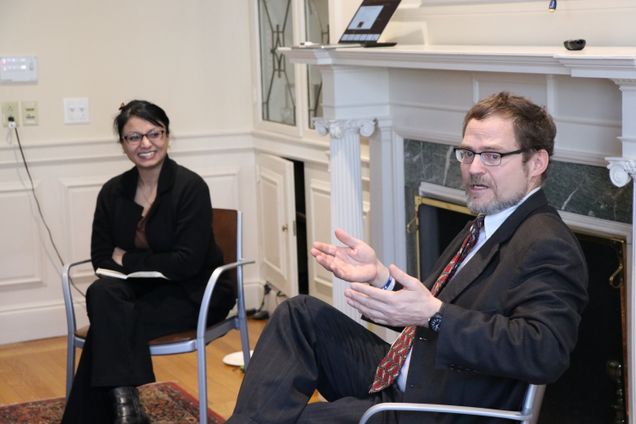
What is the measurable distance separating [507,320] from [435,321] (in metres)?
0.15

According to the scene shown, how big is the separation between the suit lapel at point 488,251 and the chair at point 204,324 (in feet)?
4.11

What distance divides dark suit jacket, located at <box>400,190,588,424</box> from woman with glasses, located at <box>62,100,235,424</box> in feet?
4.55

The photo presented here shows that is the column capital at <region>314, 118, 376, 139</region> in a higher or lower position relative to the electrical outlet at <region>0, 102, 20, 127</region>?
lower

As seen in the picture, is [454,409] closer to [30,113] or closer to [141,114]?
[141,114]

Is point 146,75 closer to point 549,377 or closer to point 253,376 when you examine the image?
point 253,376

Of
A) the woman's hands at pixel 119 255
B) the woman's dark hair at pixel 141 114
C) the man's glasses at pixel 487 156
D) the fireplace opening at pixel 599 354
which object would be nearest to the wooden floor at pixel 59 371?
the woman's hands at pixel 119 255

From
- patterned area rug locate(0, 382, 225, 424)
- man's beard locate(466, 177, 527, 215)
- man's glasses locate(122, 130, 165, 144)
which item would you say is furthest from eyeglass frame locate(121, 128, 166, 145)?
man's beard locate(466, 177, 527, 215)

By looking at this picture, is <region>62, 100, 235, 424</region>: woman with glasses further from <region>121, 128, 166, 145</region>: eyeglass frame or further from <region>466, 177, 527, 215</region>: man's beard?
<region>466, 177, 527, 215</region>: man's beard

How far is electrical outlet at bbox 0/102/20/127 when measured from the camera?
4918mm

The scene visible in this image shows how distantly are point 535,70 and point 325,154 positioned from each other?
197 cm

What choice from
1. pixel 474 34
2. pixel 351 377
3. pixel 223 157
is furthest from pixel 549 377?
pixel 223 157

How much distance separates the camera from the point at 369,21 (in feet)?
12.2

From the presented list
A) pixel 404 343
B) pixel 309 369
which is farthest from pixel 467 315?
pixel 309 369

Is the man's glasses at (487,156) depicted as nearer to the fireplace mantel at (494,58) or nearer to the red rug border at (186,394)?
the fireplace mantel at (494,58)
